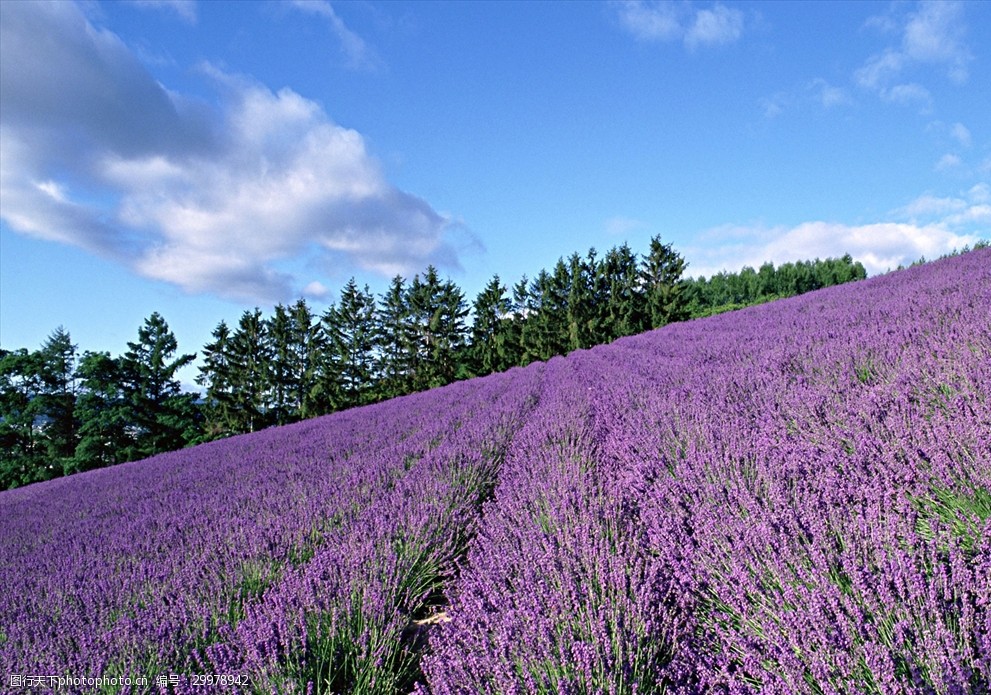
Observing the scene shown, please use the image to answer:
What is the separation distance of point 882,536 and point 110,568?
3142 mm

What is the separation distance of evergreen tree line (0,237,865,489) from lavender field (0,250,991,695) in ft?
79.7

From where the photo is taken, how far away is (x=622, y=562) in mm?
1479

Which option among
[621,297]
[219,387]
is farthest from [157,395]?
[621,297]

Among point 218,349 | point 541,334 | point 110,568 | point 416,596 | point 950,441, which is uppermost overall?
point 218,349

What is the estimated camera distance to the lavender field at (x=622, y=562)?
3.46ft

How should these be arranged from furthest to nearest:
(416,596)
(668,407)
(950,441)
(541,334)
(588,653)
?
(541,334) → (668,407) → (416,596) → (950,441) → (588,653)

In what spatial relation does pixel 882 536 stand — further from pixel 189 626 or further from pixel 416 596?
pixel 189 626

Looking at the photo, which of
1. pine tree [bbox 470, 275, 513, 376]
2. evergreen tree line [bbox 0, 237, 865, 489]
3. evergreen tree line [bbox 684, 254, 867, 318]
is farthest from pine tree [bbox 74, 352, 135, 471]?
evergreen tree line [bbox 684, 254, 867, 318]

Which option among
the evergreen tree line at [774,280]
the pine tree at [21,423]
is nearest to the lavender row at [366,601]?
the pine tree at [21,423]

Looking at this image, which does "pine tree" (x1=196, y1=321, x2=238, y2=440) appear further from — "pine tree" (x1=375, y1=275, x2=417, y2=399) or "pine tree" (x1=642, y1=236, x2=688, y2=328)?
"pine tree" (x1=642, y1=236, x2=688, y2=328)

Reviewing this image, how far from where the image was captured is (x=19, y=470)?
23516 millimetres

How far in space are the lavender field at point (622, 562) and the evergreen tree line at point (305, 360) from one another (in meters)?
24.3

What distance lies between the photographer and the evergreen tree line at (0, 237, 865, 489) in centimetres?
2466

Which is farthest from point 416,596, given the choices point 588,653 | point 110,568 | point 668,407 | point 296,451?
point 296,451
